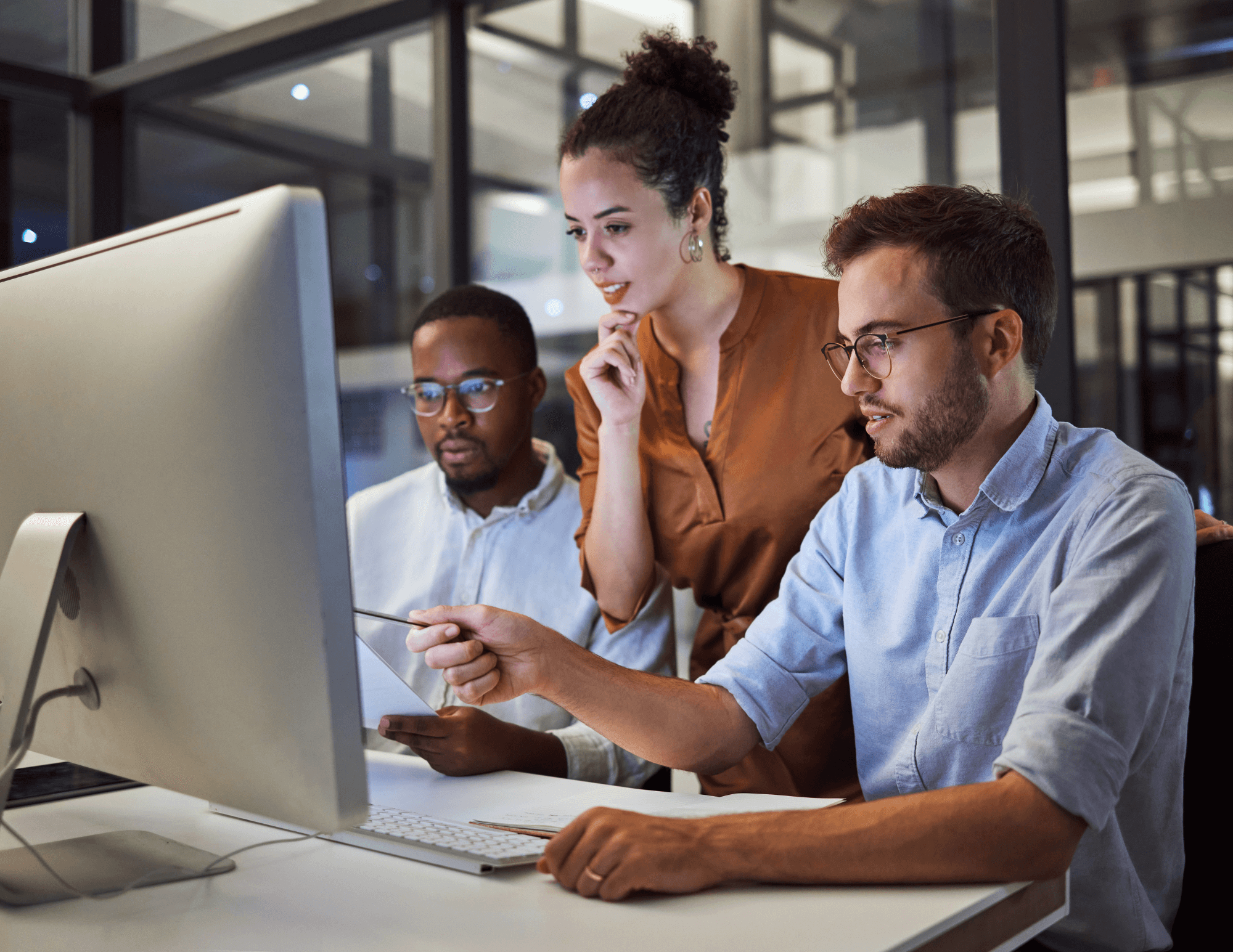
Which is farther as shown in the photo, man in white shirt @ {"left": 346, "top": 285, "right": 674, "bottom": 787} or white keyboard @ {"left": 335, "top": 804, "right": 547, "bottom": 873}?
man in white shirt @ {"left": 346, "top": 285, "right": 674, "bottom": 787}

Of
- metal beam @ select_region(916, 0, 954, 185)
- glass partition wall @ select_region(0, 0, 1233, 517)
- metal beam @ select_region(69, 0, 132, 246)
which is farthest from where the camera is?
metal beam @ select_region(69, 0, 132, 246)

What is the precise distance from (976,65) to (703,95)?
2.43ft

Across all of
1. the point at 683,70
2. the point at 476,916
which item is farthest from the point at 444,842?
the point at 683,70

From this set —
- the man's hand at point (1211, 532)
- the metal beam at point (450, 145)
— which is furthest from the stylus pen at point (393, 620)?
the metal beam at point (450, 145)

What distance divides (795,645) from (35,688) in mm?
896

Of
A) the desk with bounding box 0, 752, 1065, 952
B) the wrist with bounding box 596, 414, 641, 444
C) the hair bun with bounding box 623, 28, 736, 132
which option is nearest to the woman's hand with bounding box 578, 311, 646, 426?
the wrist with bounding box 596, 414, 641, 444

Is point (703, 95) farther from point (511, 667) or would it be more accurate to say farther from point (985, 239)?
point (511, 667)

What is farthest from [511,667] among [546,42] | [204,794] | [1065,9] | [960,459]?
[546,42]

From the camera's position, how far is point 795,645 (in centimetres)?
140

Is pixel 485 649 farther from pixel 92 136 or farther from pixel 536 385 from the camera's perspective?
pixel 92 136

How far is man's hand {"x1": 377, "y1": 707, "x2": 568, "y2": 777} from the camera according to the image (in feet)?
4.33

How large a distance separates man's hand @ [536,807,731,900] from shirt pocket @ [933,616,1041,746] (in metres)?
0.43

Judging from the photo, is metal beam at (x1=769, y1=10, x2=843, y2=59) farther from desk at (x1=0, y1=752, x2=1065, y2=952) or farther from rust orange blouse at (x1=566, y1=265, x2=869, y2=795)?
desk at (x1=0, y1=752, x2=1065, y2=952)

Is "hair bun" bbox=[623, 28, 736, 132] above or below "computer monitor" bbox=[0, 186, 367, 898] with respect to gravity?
above
